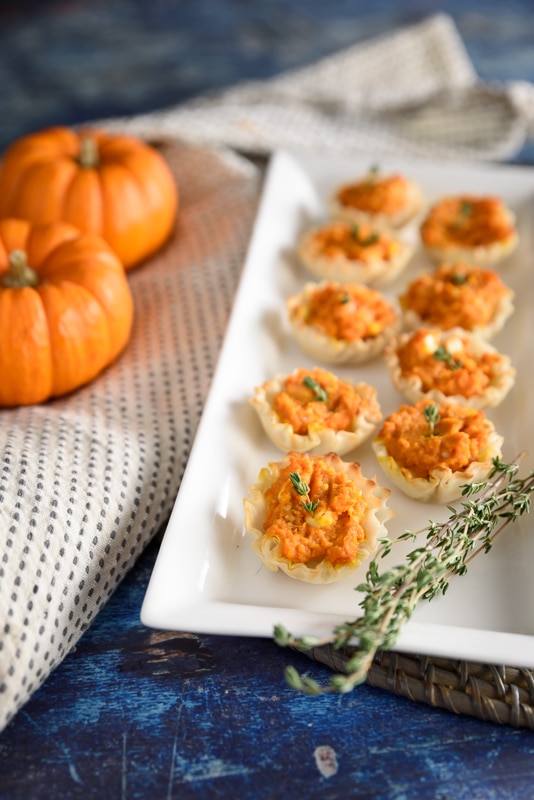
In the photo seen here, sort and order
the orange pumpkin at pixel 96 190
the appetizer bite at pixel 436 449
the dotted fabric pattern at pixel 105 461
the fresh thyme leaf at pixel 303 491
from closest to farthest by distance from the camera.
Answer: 1. the dotted fabric pattern at pixel 105 461
2. the fresh thyme leaf at pixel 303 491
3. the appetizer bite at pixel 436 449
4. the orange pumpkin at pixel 96 190

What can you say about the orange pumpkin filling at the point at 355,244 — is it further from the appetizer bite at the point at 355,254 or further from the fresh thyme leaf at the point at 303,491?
the fresh thyme leaf at the point at 303,491

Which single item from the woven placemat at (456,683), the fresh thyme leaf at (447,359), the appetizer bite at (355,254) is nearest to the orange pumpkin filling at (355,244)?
the appetizer bite at (355,254)

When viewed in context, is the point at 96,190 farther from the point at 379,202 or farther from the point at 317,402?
the point at 317,402

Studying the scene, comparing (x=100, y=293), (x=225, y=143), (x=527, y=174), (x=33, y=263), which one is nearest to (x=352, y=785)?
(x=100, y=293)

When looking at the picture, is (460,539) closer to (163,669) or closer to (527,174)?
(163,669)

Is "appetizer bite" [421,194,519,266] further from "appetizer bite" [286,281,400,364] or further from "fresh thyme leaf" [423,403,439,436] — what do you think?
"fresh thyme leaf" [423,403,439,436]

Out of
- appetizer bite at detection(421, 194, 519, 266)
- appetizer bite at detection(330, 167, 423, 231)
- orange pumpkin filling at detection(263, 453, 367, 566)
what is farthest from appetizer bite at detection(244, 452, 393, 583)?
appetizer bite at detection(330, 167, 423, 231)

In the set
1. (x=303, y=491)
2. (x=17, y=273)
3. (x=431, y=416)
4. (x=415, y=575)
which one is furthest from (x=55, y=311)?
(x=415, y=575)
